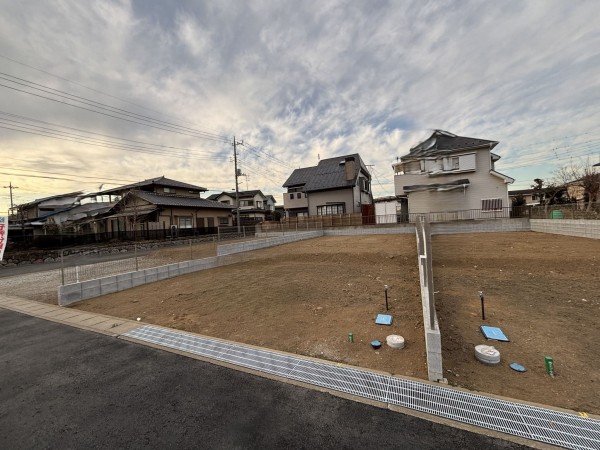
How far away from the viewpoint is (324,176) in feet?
107

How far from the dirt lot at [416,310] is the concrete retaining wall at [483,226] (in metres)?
8.22

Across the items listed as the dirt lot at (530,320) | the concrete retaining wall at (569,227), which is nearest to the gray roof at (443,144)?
the concrete retaining wall at (569,227)

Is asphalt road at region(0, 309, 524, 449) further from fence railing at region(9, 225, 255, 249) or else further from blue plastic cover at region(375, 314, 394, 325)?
fence railing at region(9, 225, 255, 249)

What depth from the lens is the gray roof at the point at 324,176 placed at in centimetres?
3050

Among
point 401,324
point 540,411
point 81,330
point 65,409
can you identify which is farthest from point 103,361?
point 540,411

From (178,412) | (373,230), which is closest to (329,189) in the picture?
(373,230)

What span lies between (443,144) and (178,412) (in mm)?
26981

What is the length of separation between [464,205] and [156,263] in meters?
23.3

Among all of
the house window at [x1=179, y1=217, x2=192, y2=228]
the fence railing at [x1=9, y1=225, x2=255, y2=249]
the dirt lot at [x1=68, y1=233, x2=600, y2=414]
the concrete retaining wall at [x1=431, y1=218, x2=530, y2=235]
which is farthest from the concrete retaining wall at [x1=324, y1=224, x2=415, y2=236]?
the house window at [x1=179, y1=217, x2=192, y2=228]

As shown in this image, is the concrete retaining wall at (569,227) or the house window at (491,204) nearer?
the concrete retaining wall at (569,227)

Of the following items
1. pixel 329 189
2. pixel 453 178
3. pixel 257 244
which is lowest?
pixel 257 244

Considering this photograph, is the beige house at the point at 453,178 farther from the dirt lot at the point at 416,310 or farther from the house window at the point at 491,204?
the dirt lot at the point at 416,310

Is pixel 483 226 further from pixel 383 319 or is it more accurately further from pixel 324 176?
pixel 324 176

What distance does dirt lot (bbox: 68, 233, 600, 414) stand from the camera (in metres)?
3.27
